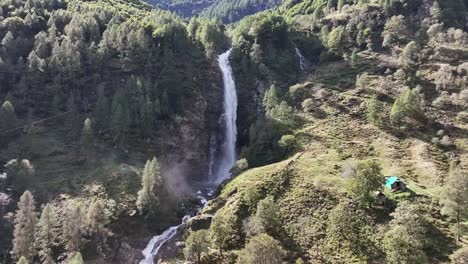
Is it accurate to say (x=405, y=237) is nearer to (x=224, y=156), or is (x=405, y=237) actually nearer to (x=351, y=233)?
(x=351, y=233)

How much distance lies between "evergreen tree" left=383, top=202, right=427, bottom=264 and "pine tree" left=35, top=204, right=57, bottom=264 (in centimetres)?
5110

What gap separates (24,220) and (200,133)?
50.6 metres

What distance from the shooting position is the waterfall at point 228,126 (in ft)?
357

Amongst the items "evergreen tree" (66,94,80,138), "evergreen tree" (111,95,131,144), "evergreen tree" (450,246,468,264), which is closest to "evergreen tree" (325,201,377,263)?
"evergreen tree" (450,246,468,264)

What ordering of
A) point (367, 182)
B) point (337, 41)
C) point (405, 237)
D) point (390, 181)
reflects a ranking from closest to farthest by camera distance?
point (405, 237) → point (367, 182) → point (390, 181) → point (337, 41)

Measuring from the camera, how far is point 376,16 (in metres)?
158

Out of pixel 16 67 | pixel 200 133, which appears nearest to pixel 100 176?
pixel 200 133

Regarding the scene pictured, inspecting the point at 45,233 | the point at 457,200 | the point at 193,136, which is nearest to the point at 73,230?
the point at 45,233

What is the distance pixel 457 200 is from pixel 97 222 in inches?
2205

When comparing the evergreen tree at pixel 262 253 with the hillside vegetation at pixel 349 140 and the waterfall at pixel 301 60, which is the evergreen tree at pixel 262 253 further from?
the waterfall at pixel 301 60

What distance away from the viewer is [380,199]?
70000 mm

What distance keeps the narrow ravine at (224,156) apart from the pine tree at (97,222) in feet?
24.9

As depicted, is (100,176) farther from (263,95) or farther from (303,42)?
(303,42)

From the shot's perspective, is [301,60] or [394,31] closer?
[394,31]
